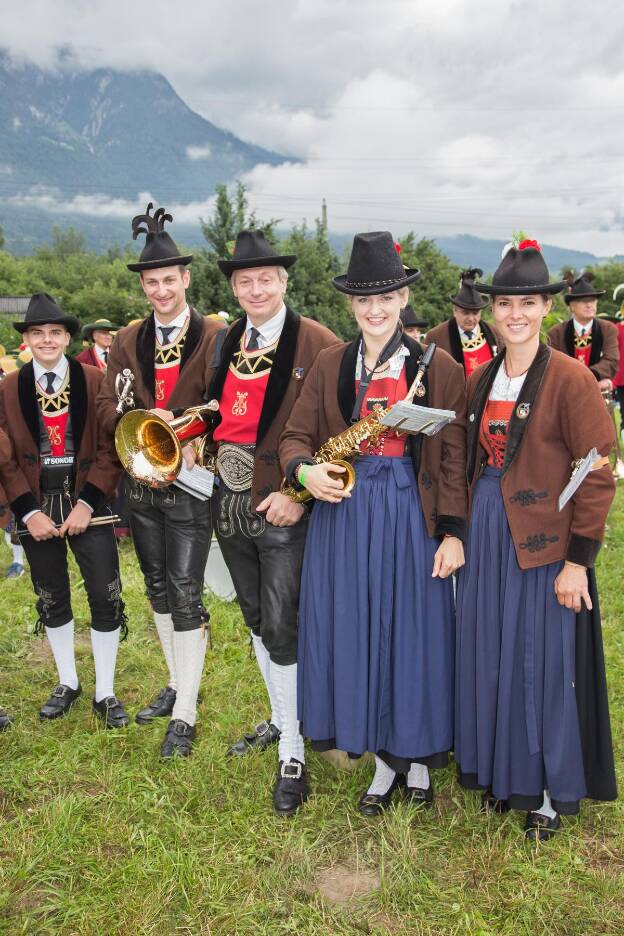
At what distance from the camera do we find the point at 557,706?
9.52ft

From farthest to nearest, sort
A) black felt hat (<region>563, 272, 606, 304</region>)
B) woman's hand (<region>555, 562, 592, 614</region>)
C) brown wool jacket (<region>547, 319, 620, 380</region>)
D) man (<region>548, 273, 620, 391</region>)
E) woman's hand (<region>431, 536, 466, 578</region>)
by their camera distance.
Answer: brown wool jacket (<region>547, 319, 620, 380</region>) < man (<region>548, 273, 620, 391</region>) < black felt hat (<region>563, 272, 606, 304</region>) < woman's hand (<region>431, 536, 466, 578</region>) < woman's hand (<region>555, 562, 592, 614</region>)

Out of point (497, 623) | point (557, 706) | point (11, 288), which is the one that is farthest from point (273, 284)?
point (11, 288)

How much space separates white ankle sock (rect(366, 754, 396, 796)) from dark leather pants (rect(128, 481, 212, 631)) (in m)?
1.24

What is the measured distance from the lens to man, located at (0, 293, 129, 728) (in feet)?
13.1

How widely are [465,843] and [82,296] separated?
31.1 meters

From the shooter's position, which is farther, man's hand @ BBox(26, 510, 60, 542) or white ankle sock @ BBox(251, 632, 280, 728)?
man's hand @ BBox(26, 510, 60, 542)

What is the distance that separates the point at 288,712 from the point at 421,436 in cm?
157

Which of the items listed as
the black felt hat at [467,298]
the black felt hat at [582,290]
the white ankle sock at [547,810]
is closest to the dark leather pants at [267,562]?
the white ankle sock at [547,810]

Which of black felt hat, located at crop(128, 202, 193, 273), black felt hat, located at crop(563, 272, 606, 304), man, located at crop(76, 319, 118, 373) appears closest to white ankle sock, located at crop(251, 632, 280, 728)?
black felt hat, located at crop(128, 202, 193, 273)

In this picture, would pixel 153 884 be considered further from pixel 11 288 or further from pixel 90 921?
pixel 11 288

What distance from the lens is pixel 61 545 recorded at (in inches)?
165

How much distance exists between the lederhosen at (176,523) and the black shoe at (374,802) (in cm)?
128

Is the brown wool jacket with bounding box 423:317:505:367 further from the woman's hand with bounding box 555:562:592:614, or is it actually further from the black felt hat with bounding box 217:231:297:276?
the woman's hand with bounding box 555:562:592:614

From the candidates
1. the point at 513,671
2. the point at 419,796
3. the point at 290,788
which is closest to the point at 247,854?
the point at 290,788
